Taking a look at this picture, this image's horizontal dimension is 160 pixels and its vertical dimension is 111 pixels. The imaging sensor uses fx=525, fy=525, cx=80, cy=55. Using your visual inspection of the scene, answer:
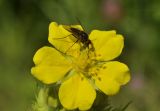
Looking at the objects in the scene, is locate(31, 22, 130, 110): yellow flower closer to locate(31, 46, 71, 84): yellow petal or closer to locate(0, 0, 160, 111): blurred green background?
locate(31, 46, 71, 84): yellow petal

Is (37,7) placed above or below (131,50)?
above

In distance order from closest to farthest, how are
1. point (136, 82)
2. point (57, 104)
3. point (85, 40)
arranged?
point (57, 104) → point (85, 40) → point (136, 82)

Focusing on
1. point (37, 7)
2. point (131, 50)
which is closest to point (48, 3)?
point (37, 7)

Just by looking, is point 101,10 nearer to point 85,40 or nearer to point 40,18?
point 40,18

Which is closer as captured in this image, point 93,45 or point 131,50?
point 93,45

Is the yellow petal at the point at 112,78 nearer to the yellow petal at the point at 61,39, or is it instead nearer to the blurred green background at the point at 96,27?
the yellow petal at the point at 61,39

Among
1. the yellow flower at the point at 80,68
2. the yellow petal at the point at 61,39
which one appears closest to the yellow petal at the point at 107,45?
the yellow flower at the point at 80,68

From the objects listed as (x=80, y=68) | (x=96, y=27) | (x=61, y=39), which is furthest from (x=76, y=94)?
(x=96, y=27)
